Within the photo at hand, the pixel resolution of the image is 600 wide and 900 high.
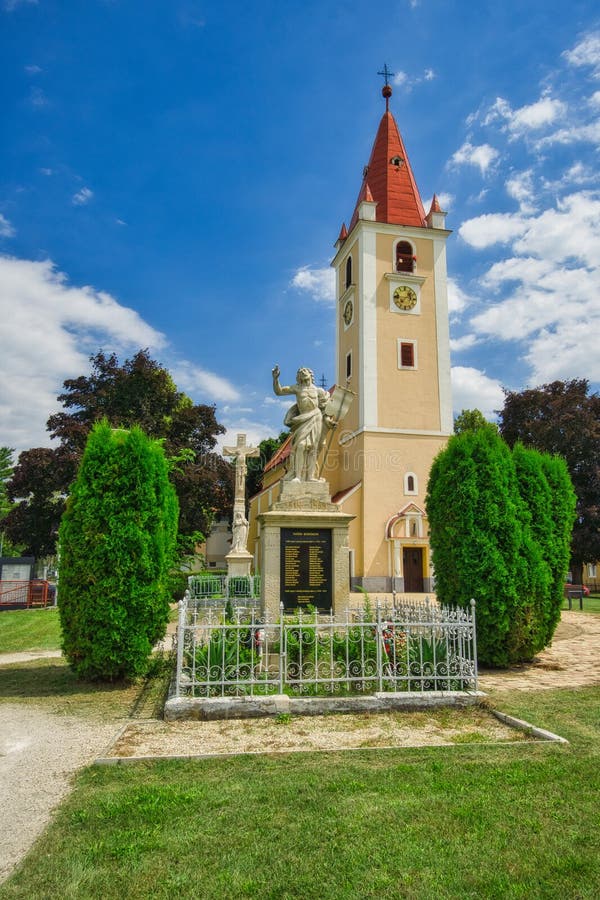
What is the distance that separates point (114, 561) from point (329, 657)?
317 cm

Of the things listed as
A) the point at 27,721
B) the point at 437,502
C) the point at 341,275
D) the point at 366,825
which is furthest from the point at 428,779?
the point at 341,275

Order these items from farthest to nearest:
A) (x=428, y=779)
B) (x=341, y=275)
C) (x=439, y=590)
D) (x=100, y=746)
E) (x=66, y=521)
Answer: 1. (x=341, y=275)
2. (x=439, y=590)
3. (x=66, y=521)
4. (x=100, y=746)
5. (x=428, y=779)

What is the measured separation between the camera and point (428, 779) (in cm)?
438

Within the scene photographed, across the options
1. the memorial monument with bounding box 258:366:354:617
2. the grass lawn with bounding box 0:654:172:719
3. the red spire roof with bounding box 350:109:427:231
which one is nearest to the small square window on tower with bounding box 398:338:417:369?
the red spire roof with bounding box 350:109:427:231

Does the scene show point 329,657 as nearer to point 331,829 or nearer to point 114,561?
point 114,561

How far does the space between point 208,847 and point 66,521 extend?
575cm

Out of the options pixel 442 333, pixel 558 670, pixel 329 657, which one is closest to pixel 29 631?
pixel 329 657

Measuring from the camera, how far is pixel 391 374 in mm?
30531

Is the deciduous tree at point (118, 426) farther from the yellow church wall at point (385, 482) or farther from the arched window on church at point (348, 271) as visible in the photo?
the arched window on church at point (348, 271)

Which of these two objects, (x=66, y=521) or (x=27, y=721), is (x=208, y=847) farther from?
(x=66, y=521)

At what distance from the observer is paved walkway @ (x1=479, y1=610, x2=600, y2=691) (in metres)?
8.46

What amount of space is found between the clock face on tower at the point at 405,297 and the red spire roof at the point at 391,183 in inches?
152

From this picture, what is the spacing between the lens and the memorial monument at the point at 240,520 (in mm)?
24875

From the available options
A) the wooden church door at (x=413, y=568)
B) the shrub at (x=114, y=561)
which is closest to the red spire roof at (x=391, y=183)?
the wooden church door at (x=413, y=568)
